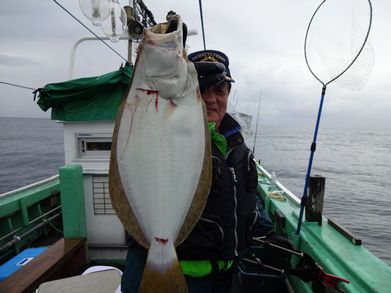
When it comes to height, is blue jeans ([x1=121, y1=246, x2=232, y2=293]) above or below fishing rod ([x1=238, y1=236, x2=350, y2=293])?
above

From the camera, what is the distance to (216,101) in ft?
6.47

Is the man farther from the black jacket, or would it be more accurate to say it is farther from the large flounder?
the large flounder

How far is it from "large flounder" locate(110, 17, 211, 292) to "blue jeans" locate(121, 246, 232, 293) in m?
0.22

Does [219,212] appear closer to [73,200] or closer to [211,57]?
[211,57]

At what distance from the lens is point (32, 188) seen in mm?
5781

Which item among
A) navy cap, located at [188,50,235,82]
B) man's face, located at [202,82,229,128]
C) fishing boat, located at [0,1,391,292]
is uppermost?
navy cap, located at [188,50,235,82]

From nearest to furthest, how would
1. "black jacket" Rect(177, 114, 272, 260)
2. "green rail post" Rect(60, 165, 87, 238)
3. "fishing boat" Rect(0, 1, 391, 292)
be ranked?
"black jacket" Rect(177, 114, 272, 260)
"fishing boat" Rect(0, 1, 391, 292)
"green rail post" Rect(60, 165, 87, 238)

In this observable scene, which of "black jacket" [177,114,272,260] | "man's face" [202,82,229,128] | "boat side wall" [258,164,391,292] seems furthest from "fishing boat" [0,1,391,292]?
"man's face" [202,82,229,128]

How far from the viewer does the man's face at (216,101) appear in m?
1.94

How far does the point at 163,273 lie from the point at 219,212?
1.58 feet

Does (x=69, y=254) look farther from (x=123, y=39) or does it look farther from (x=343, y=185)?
(x=343, y=185)

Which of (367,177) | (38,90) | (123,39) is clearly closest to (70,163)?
(38,90)

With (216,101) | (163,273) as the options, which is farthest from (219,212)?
(216,101)

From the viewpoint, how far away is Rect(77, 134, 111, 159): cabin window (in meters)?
4.16
